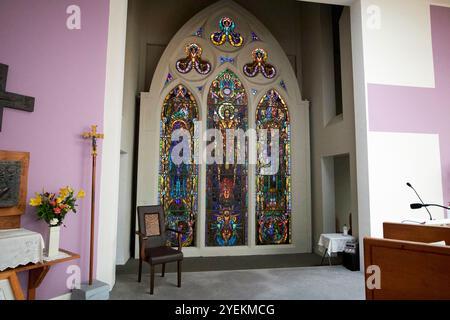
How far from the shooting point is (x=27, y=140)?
2.81 m

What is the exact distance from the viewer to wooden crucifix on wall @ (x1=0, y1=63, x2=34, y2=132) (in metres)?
2.65

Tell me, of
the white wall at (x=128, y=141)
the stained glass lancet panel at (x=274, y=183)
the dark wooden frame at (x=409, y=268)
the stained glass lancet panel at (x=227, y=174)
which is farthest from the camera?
the stained glass lancet panel at (x=274, y=183)

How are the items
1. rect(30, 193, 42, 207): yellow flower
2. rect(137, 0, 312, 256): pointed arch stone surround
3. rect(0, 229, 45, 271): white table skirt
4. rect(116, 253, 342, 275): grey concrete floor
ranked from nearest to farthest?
rect(0, 229, 45, 271): white table skirt < rect(30, 193, 42, 207): yellow flower < rect(116, 253, 342, 275): grey concrete floor < rect(137, 0, 312, 256): pointed arch stone surround

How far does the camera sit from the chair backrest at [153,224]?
12.1 ft

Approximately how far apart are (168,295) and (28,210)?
170 cm

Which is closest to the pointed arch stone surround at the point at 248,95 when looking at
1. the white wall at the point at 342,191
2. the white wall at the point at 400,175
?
the white wall at the point at 342,191

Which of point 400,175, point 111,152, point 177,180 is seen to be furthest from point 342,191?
point 111,152

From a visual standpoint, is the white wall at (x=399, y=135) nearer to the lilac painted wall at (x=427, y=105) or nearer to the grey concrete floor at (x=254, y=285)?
the lilac painted wall at (x=427, y=105)

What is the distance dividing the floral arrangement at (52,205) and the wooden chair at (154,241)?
0.99m

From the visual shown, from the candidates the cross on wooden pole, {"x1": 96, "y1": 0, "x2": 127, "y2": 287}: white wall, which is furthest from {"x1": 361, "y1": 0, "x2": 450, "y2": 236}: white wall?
the cross on wooden pole

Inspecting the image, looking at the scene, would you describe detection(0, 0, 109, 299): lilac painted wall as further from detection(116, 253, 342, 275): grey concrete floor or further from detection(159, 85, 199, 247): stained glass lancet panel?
detection(159, 85, 199, 247): stained glass lancet panel

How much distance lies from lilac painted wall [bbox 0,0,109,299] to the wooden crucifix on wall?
68 mm

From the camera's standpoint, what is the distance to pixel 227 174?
18.1 feet

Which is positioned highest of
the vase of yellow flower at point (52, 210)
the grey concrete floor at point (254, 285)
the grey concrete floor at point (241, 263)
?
the vase of yellow flower at point (52, 210)
